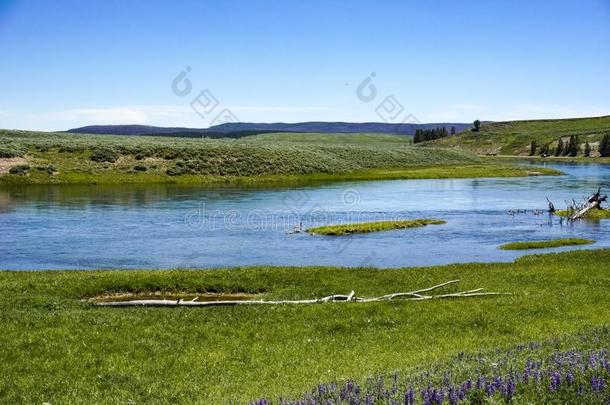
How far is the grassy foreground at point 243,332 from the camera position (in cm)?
1395

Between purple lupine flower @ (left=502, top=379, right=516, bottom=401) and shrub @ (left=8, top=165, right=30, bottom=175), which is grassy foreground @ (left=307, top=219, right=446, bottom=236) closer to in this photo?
purple lupine flower @ (left=502, top=379, right=516, bottom=401)

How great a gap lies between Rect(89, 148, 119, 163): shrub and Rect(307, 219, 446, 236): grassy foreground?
209 ft

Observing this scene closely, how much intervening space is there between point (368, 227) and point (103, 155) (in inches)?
2668

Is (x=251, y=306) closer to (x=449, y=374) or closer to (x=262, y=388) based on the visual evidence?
(x=262, y=388)

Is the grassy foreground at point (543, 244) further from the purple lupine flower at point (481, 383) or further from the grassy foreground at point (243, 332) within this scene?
the purple lupine flower at point (481, 383)

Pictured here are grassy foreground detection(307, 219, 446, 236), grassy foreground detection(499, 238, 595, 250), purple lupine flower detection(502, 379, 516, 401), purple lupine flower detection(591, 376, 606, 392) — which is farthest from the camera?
grassy foreground detection(307, 219, 446, 236)

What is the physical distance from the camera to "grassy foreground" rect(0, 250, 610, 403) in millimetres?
13953

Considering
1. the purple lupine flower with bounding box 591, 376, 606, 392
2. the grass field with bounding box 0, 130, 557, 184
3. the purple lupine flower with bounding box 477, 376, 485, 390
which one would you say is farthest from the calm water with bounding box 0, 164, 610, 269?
the purple lupine flower with bounding box 591, 376, 606, 392

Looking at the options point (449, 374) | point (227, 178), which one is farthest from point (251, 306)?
point (227, 178)

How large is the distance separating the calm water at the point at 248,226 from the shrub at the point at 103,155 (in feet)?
59.5

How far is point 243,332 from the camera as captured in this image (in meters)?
18.9

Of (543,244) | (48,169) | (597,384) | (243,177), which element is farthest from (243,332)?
(243,177)

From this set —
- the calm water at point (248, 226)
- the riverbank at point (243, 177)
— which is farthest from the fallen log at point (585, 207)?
the riverbank at point (243, 177)

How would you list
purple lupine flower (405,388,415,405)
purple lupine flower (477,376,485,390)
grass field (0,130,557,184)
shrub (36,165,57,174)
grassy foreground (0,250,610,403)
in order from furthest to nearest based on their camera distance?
grass field (0,130,557,184), shrub (36,165,57,174), grassy foreground (0,250,610,403), purple lupine flower (477,376,485,390), purple lupine flower (405,388,415,405)
